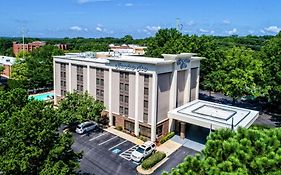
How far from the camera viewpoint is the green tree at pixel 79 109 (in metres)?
42.6

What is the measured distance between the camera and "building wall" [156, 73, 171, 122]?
134 feet

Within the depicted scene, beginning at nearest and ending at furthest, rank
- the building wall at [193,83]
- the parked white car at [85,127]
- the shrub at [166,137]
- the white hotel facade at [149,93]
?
the white hotel facade at [149,93] < the shrub at [166,137] < the parked white car at [85,127] < the building wall at [193,83]

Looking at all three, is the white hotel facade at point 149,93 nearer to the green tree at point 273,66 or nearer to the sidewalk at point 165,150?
the sidewalk at point 165,150

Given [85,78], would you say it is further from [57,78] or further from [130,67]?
[130,67]

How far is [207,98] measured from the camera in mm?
68188

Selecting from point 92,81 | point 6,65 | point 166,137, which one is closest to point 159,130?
point 166,137

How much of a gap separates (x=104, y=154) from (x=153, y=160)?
6827 millimetres

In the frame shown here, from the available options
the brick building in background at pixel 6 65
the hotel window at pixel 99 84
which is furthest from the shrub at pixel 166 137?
the brick building in background at pixel 6 65

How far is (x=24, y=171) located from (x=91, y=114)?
70.8 feet

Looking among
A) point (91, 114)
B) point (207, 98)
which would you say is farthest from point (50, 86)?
point (207, 98)

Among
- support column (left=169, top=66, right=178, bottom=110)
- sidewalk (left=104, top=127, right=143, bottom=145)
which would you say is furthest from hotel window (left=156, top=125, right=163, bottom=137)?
support column (left=169, top=66, right=178, bottom=110)

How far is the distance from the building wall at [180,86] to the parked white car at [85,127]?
14.4 metres

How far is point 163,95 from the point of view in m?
41.8

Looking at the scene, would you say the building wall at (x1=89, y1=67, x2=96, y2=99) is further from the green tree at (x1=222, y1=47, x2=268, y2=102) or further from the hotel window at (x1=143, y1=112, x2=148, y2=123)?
the green tree at (x1=222, y1=47, x2=268, y2=102)
